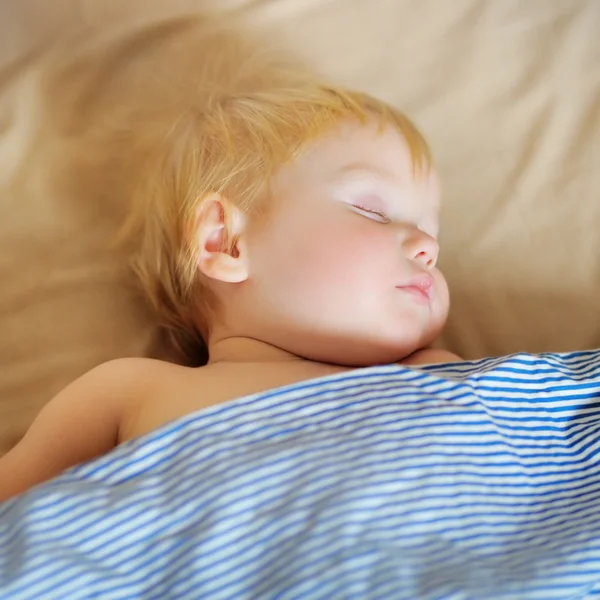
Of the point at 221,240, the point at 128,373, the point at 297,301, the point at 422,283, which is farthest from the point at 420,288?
the point at 128,373

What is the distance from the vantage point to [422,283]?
88 cm

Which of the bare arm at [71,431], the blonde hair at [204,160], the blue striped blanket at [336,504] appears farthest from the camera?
the blonde hair at [204,160]

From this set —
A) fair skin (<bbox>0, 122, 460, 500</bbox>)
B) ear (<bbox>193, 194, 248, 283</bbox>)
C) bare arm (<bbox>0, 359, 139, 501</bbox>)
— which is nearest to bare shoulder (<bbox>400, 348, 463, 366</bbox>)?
fair skin (<bbox>0, 122, 460, 500</bbox>)

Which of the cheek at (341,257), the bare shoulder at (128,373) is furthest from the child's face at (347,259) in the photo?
the bare shoulder at (128,373)

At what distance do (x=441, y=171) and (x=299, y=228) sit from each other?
0.32 metres

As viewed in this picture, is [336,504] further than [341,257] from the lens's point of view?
No

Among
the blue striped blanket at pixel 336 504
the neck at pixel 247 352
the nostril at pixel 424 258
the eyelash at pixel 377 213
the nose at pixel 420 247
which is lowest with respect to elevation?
the blue striped blanket at pixel 336 504

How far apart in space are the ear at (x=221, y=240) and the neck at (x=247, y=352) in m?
0.07

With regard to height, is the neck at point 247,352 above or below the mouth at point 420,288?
below

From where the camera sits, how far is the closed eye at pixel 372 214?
897 millimetres

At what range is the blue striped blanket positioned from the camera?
65 centimetres

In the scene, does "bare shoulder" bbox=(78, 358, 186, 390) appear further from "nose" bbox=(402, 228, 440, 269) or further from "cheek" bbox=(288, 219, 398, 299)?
"nose" bbox=(402, 228, 440, 269)

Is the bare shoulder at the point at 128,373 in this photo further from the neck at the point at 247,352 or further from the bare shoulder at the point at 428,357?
the bare shoulder at the point at 428,357

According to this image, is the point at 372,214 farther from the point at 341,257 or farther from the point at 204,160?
the point at 204,160
